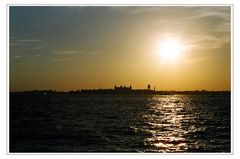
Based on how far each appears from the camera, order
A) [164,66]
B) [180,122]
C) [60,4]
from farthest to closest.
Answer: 1. [180,122]
2. [164,66]
3. [60,4]

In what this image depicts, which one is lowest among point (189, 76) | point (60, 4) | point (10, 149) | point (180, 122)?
point (180, 122)

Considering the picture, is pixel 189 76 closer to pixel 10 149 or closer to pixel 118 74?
pixel 118 74

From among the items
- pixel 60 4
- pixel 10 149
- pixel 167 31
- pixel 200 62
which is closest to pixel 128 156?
pixel 10 149

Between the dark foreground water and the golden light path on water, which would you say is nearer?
the dark foreground water

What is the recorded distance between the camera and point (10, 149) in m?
2.24

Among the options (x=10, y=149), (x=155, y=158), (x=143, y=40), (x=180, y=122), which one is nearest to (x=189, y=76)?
(x=143, y=40)

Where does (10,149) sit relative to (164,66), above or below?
below

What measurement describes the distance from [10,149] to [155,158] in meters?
0.78

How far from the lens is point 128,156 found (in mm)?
2264

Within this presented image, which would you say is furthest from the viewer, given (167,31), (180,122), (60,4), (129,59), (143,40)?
(180,122)

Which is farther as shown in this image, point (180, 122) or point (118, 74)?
point (180, 122)

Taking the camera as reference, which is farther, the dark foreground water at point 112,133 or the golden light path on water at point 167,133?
the golden light path on water at point 167,133

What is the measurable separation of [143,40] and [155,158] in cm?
277
